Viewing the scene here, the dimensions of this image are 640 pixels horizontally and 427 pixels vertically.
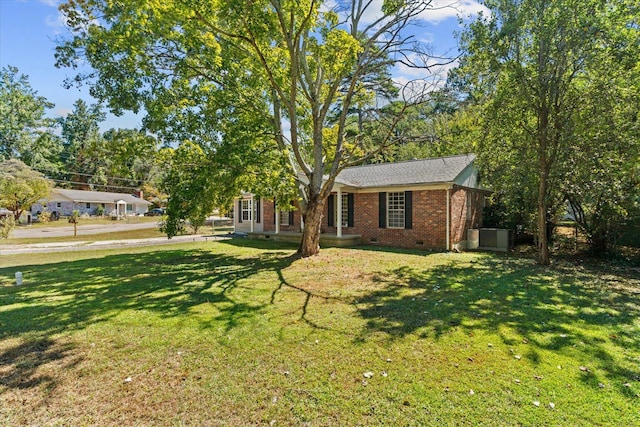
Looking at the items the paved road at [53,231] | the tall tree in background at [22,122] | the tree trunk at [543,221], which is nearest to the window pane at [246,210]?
the paved road at [53,231]

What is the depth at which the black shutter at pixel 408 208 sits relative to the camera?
45.0 feet

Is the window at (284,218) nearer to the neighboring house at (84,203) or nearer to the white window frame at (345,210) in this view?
the white window frame at (345,210)

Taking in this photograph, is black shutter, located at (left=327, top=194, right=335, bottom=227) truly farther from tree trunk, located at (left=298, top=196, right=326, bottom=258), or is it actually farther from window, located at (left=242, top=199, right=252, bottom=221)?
window, located at (left=242, top=199, right=252, bottom=221)

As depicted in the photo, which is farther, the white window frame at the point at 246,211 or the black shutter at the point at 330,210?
the white window frame at the point at 246,211

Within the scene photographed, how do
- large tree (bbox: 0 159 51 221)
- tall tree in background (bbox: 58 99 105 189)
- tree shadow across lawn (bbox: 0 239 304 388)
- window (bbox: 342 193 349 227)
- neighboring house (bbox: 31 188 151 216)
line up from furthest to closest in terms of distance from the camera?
tall tree in background (bbox: 58 99 105 189), neighboring house (bbox: 31 188 151 216), large tree (bbox: 0 159 51 221), window (bbox: 342 193 349 227), tree shadow across lawn (bbox: 0 239 304 388)

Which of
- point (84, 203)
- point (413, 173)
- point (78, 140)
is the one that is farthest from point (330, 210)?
point (78, 140)

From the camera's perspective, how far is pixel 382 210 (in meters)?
14.6

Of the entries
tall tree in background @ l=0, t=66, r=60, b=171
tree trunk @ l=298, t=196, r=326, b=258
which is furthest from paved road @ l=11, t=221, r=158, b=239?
tree trunk @ l=298, t=196, r=326, b=258

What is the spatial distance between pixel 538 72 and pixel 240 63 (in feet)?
29.9

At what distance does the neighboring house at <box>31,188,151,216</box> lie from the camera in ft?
131

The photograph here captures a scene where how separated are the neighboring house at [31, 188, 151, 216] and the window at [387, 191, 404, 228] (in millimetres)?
37775

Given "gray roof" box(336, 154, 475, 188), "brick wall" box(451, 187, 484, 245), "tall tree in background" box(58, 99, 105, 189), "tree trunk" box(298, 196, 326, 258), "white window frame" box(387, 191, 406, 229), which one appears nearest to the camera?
"tree trunk" box(298, 196, 326, 258)

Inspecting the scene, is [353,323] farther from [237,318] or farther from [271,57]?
[271,57]

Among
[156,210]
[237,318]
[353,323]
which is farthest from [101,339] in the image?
[156,210]
